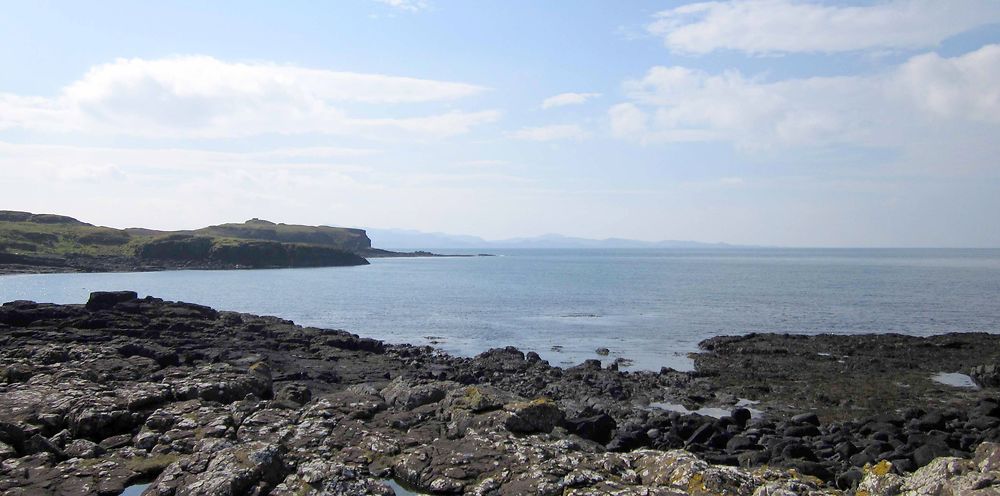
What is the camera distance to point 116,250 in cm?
15900

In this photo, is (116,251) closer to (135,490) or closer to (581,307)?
(581,307)

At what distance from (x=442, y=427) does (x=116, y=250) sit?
170 m

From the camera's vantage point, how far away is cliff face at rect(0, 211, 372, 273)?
135m

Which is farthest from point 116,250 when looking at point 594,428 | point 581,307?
point 594,428

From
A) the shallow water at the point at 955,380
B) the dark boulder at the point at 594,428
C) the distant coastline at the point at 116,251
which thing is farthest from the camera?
the distant coastline at the point at 116,251

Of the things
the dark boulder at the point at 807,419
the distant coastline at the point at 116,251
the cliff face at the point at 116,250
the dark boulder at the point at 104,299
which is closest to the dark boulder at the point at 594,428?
the dark boulder at the point at 807,419

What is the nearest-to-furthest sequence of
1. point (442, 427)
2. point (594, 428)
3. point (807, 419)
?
point (442, 427), point (594, 428), point (807, 419)

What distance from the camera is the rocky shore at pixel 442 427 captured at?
39.0 ft

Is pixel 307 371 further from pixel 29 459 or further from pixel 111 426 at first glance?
pixel 29 459

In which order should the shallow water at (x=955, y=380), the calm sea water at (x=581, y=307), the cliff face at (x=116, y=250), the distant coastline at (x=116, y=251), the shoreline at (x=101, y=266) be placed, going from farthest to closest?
the cliff face at (x=116, y=250), the distant coastline at (x=116, y=251), the shoreline at (x=101, y=266), the calm sea water at (x=581, y=307), the shallow water at (x=955, y=380)

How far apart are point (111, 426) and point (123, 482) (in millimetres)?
3222

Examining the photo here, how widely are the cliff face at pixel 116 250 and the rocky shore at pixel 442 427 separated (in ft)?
378

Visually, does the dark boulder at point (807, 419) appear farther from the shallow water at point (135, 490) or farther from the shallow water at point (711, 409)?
the shallow water at point (135, 490)

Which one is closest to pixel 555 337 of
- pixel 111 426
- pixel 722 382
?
pixel 722 382
